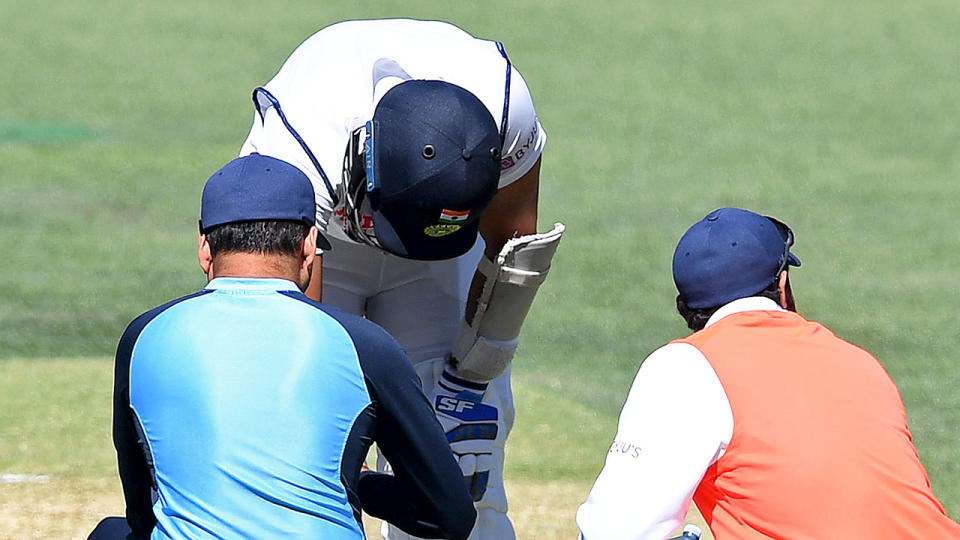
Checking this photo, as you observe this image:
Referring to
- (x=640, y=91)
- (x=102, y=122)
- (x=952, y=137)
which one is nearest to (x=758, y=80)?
(x=640, y=91)

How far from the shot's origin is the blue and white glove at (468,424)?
4.47 meters

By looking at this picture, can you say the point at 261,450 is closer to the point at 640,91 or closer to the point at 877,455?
the point at 877,455

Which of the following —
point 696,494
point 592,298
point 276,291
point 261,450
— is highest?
point 276,291

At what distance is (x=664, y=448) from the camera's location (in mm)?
3178

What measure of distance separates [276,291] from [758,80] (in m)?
13.6

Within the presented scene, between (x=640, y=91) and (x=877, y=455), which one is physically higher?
(x=877, y=455)

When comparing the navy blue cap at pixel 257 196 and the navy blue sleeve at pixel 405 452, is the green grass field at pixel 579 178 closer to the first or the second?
the navy blue cap at pixel 257 196

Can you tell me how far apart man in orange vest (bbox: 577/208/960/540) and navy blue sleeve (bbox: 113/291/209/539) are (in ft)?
3.20

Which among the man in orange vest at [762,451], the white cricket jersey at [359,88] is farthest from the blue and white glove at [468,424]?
the man in orange vest at [762,451]

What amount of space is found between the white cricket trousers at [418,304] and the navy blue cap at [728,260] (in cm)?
119

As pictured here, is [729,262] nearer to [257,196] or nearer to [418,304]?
[257,196]

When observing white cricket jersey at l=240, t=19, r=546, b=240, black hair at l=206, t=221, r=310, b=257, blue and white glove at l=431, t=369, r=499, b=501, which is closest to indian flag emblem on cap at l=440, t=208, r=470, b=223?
white cricket jersey at l=240, t=19, r=546, b=240

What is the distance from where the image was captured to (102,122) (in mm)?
13734

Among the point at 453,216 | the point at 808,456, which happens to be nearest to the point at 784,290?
the point at 808,456
